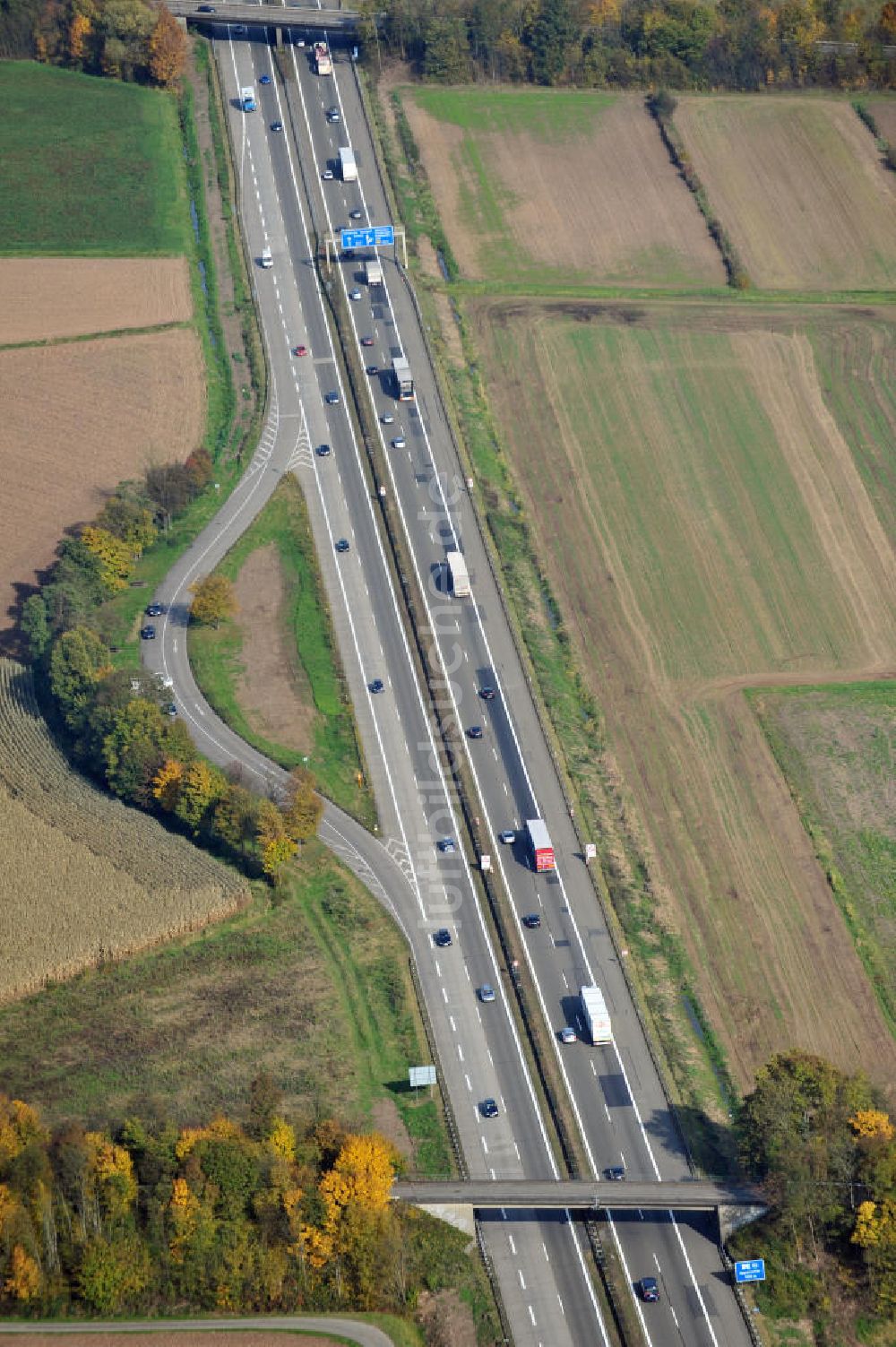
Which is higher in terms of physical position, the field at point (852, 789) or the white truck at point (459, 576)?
the white truck at point (459, 576)

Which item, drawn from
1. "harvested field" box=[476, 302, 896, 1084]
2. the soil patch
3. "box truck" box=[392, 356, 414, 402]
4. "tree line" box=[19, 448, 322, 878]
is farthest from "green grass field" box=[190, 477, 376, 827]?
"harvested field" box=[476, 302, 896, 1084]

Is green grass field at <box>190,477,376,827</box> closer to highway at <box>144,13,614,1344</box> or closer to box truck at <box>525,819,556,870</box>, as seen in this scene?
highway at <box>144,13,614,1344</box>

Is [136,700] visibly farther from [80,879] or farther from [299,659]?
[299,659]

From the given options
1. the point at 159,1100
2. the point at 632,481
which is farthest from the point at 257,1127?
Answer: the point at 632,481

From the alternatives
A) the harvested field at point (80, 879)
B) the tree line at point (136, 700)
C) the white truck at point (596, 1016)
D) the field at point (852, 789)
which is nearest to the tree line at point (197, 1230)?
the white truck at point (596, 1016)

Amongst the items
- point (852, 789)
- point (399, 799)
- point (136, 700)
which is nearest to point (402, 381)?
point (136, 700)

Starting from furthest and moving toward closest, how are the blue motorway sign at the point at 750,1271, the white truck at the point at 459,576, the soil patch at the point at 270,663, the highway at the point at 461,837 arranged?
1. the white truck at the point at 459,576
2. the soil patch at the point at 270,663
3. the highway at the point at 461,837
4. the blue motorway sign at the point at 750,1271

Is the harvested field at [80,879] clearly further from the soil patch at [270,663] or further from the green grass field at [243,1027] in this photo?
the soil patch at [270,663]

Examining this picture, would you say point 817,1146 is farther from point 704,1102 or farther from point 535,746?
point 535,746
